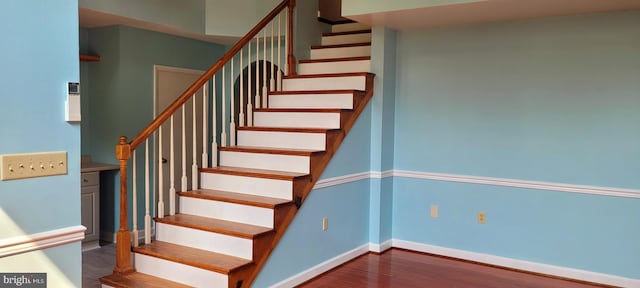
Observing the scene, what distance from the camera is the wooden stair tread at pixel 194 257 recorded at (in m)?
3.22

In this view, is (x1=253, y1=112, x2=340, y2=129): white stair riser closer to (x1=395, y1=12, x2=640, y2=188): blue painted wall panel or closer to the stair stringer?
the stair stringer

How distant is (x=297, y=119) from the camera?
4.57 m

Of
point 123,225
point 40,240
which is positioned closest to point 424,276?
point 123,225

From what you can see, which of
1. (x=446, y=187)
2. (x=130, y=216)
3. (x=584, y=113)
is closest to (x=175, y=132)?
(x=130, y=216)

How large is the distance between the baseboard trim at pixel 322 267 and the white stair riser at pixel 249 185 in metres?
0.62

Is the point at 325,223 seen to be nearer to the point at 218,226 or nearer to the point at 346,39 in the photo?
the point at 218,226

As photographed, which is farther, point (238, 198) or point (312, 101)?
point (312, 101)

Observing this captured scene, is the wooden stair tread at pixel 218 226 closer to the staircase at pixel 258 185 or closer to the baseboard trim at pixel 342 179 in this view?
the staircase at pixel 258 185

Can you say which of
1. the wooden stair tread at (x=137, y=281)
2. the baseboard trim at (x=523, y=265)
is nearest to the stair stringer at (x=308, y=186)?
the wooden stair tread at (x=137, y=281)

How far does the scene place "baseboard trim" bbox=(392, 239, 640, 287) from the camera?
158 inches

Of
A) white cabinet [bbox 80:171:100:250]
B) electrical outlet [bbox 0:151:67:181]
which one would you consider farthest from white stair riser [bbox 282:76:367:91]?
electrical outlet [bbox 0:151:67:181]

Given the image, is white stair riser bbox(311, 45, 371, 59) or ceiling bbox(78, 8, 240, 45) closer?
ceiling bbox(78, 8, 240, 45)

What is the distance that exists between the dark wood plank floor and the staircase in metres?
0.75

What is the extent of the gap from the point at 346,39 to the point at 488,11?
1954 millimetres
